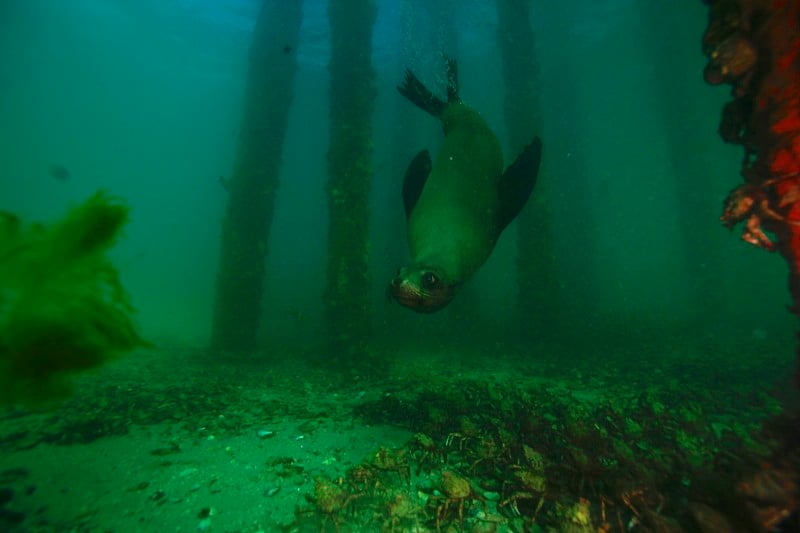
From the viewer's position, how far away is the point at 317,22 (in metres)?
22.9

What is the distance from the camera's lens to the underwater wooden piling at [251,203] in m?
10.1

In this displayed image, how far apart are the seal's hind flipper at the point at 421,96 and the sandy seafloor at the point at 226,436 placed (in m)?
3.69

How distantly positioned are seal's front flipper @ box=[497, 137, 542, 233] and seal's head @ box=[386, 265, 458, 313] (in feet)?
3.51

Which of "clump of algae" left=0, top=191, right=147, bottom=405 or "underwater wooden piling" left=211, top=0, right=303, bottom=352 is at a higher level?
"underwater wooden piling" left=211, top=0, right=303, bottom=352

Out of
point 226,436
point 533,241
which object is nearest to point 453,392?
point 226,436

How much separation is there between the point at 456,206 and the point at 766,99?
2.22 meters

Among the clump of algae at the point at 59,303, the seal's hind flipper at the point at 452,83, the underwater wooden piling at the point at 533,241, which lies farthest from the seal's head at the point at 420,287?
the underwater wooden piling at the point at 533,241

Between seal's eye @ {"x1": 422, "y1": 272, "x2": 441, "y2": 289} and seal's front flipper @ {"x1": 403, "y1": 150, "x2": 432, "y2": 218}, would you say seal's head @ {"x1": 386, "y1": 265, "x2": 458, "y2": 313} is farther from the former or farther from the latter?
seal's front flipper @ {"x1": 403, "y1": 150, "x2": 432, "y2": 218}

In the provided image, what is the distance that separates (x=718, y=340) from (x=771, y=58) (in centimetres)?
1025

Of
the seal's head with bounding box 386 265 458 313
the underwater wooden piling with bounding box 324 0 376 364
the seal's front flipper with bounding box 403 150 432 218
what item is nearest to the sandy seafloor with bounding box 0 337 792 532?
the underwater wooden piling with bounding box 324 0 376 364

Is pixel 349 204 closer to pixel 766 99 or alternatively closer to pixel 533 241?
pixel 533 241

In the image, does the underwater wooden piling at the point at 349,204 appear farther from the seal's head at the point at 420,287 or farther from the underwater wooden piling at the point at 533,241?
the seal's head at the point at 420,287

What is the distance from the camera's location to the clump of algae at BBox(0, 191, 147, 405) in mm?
2279

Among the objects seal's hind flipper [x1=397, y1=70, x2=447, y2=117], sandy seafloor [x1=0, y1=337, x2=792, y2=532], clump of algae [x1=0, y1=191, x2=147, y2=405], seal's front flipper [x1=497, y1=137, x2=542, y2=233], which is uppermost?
seal's hind flipper [x1=397, y1=70, x2=447, y2=117]
